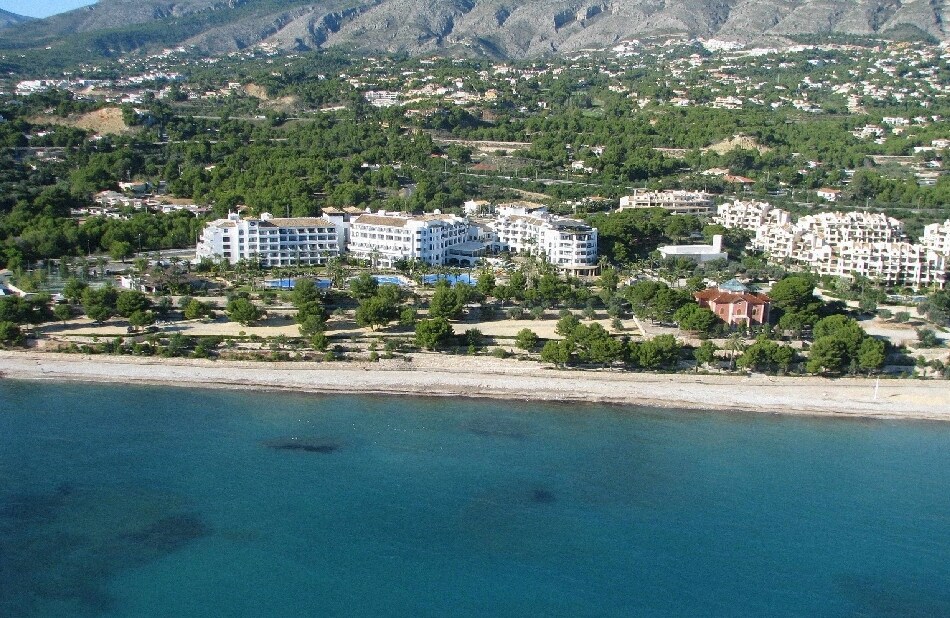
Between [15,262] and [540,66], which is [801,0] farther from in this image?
[15,262]

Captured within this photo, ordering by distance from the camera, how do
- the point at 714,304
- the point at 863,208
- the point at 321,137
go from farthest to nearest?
the point at 321,137, the point at 863,208, the point at 714,304

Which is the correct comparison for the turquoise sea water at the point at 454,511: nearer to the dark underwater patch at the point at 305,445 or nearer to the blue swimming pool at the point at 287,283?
the dark underwater patch at the point at 305,445

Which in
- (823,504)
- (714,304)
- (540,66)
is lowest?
(823,504)

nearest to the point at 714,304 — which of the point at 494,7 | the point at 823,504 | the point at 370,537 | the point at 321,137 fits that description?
the point at 823,504

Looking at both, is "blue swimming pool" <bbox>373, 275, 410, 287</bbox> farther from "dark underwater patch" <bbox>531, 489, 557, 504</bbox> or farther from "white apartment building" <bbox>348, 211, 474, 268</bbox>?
"dark underwater patch" <bbox>531, 489, 557, 504</bbox>

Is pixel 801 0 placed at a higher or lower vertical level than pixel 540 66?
higher

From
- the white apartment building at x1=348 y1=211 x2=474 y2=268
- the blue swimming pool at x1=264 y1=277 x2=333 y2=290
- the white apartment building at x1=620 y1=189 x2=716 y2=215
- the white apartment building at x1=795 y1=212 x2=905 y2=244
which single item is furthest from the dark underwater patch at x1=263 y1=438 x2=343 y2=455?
the white apartment building at x1=620 y1=189 x2=716 y2=215
